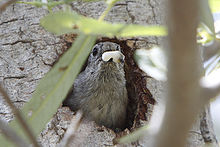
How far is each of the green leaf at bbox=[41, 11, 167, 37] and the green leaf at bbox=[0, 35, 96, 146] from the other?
0.22 meters

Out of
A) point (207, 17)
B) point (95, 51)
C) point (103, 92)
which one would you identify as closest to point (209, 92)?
point (207, 17)

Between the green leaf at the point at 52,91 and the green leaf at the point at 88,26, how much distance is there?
0.72 feet

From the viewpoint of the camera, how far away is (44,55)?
253cm

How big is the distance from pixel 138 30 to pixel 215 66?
74 cm

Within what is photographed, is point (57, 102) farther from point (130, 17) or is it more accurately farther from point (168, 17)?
point (130, 17)

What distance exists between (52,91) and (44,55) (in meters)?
1.37

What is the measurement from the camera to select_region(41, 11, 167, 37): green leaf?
0.90 meters

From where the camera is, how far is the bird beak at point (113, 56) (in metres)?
2.65

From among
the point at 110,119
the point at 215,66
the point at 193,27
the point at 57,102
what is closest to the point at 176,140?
the point at 193,27

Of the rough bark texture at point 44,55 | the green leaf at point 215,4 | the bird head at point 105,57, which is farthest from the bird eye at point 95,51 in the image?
the green leaf at point 215,4

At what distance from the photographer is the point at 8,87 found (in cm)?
237

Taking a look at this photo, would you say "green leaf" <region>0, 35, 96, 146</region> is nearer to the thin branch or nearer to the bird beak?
Answer: the thin branch

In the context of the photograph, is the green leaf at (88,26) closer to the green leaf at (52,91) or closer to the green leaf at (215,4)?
the green leaf at (52,91)

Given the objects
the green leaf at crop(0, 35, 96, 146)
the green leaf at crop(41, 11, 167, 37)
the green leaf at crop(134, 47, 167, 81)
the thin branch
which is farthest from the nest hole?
the thin branch
